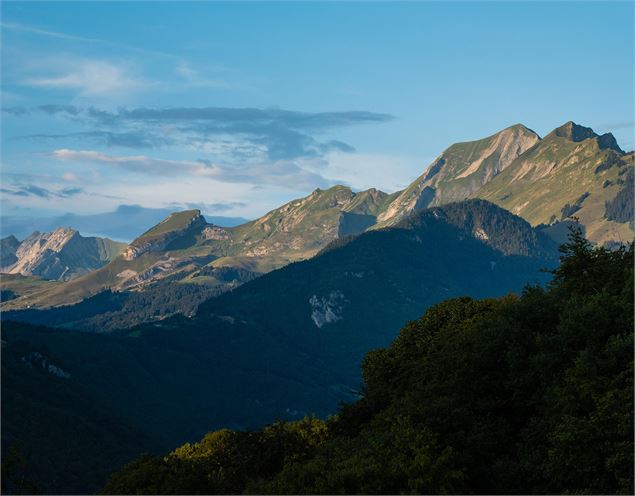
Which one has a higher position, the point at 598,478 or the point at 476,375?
the point at 476,375

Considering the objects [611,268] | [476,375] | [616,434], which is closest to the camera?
[616,434]

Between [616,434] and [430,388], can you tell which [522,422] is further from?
[616,434]

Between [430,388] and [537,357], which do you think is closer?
[537,357]

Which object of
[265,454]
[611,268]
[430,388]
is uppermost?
[611,268]

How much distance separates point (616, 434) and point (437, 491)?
13822mm

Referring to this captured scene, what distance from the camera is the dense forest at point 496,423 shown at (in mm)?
75188

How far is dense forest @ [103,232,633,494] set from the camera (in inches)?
2960

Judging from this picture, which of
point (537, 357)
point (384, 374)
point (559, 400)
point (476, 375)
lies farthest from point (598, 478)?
point (384, 374)

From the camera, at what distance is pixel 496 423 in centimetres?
8881

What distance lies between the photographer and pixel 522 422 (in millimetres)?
91562

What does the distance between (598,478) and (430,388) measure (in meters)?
25.2

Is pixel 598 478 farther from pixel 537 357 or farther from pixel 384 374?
pixel 384 374

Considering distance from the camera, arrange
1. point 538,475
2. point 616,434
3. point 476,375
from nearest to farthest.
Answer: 1. point 616,434
2. point 538,475
3. point 476,375

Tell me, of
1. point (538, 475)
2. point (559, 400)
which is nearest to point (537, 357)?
point (559, 400)
